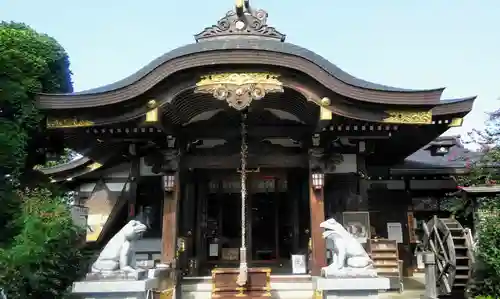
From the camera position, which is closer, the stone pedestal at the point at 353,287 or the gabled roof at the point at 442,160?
the stone pedestal at the point at 353,287

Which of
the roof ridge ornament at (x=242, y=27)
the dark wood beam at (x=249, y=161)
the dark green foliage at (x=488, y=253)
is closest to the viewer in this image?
the dark green foliage at (x=488, y=253)

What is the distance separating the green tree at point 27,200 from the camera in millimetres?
7473

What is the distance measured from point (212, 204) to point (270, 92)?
4.34 m

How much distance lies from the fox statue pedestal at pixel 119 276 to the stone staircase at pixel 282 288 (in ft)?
4.91

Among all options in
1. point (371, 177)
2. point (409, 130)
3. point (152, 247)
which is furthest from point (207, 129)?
point (371, 177)

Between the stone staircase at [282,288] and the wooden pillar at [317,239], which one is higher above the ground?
the wooden pillar at [317,239]

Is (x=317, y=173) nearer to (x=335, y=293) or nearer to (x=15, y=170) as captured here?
→ (x=335, y=293)

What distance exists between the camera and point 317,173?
9359 mm

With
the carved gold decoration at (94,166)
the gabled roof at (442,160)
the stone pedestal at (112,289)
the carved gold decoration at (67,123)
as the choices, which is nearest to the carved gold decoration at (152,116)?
the carved gold decoration at (67,123)

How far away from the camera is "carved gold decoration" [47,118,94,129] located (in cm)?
874

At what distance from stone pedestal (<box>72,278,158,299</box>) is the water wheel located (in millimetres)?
6145

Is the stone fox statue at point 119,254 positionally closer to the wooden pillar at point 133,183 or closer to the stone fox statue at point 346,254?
the wooden pillar at point 133,183

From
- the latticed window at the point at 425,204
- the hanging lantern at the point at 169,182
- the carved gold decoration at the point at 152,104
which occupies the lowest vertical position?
the latticed window at the point at 425,204

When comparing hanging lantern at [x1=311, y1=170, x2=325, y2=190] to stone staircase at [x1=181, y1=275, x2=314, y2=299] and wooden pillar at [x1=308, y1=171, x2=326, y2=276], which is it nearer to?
wooden pillar at [x1=308, y1=171, x2=326, y2=276]
